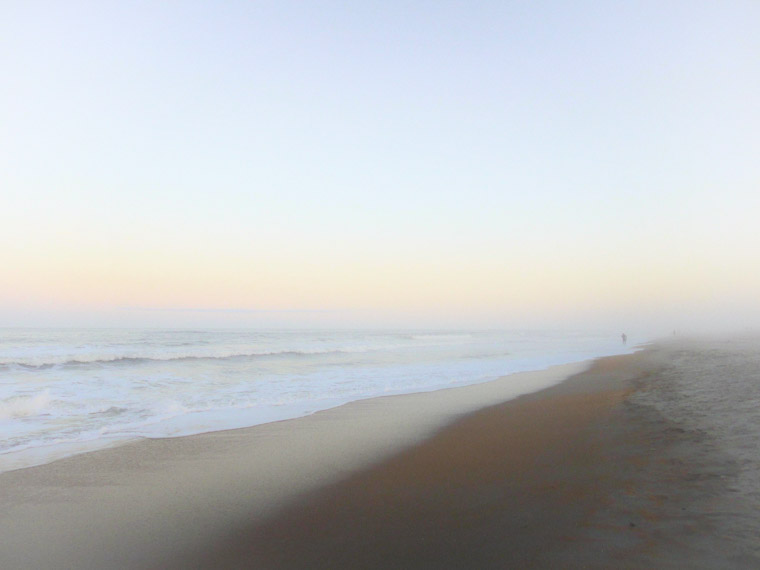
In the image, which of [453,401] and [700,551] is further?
[453,401]

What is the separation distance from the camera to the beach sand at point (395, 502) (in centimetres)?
414

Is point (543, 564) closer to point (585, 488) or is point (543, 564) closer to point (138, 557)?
point (585, 488)

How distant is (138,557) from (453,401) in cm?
1047

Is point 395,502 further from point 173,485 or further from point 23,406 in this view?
point 23,406

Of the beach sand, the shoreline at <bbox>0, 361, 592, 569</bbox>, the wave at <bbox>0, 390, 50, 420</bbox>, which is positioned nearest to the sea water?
the wave at <bbox>0, 390, 50, 420</bbox>

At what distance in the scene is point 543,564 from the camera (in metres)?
3.88

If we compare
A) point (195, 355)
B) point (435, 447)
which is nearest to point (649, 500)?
point (435, 447)

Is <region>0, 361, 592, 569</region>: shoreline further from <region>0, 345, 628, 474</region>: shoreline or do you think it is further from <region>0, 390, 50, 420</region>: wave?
<region>0, 390, 50, 420</region>: wave

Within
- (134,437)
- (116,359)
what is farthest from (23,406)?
(116,359)

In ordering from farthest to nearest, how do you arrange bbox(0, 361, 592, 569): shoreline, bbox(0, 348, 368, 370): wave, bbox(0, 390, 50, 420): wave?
bbox(0, 348, 368, 370): wave < bbox(0, 390, 50, 420): wave < bbox(0, 361, 592, 569): shoreline

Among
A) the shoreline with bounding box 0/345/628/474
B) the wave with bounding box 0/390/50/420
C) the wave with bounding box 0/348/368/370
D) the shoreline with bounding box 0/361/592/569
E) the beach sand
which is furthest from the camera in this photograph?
the wave with bounding box 0/348/368/370

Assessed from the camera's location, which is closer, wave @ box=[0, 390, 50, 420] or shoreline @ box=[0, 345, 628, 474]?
shoreline @ box=[0, 345, 628, 474]

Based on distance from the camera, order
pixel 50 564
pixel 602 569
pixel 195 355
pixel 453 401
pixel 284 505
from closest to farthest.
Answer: pixel 602 569
pixel 50 564
pixel 284 505
pixel 453 401
pixel 195 355

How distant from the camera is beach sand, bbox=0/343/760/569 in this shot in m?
4.14
